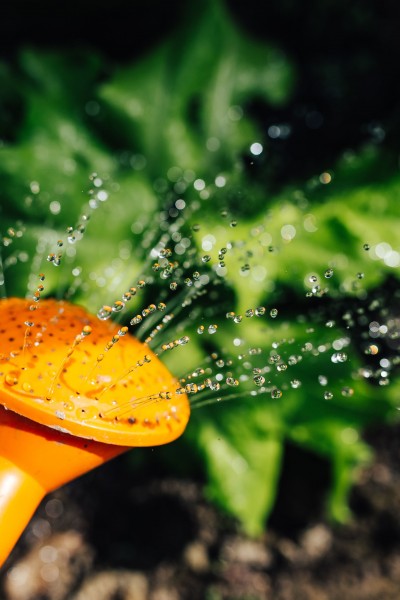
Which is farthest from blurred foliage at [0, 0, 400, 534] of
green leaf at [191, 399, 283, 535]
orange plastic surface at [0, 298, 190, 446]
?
orange plastic surface at [0, 298, 190, 446]

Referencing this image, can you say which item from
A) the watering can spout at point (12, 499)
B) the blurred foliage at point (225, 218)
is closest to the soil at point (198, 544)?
the blurred foliage at point (225, 218)

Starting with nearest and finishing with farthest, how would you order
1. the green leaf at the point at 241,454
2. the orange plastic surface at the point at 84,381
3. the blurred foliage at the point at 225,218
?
the orange plastic surface at the point at 84,381
the blurred foliage at the point at 225,218
the green leaf at the point at 241,454

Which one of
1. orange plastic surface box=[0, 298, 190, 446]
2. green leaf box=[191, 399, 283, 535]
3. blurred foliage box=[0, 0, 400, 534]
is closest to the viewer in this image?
orange plastic surface box=[0, 298, 190, 446]

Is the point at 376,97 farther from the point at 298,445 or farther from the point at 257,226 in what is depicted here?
the point at 298,445

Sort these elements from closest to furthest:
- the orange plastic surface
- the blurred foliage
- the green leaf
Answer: the orange plastic surface
the blurred foliage
the green leaf

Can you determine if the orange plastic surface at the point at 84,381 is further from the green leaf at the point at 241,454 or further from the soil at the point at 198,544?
the soil at the point at 198,544

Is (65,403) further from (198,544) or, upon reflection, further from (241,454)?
(198,544)

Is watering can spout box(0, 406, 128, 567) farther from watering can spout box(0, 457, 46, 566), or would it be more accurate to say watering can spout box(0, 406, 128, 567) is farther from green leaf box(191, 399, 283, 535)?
green leaf box(191, 399, 283, 535)

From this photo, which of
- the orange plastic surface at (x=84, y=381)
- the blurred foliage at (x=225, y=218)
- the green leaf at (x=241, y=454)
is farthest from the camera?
the green leaf at (x=241, y=454)

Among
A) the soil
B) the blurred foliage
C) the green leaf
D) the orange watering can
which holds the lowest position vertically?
the soil
